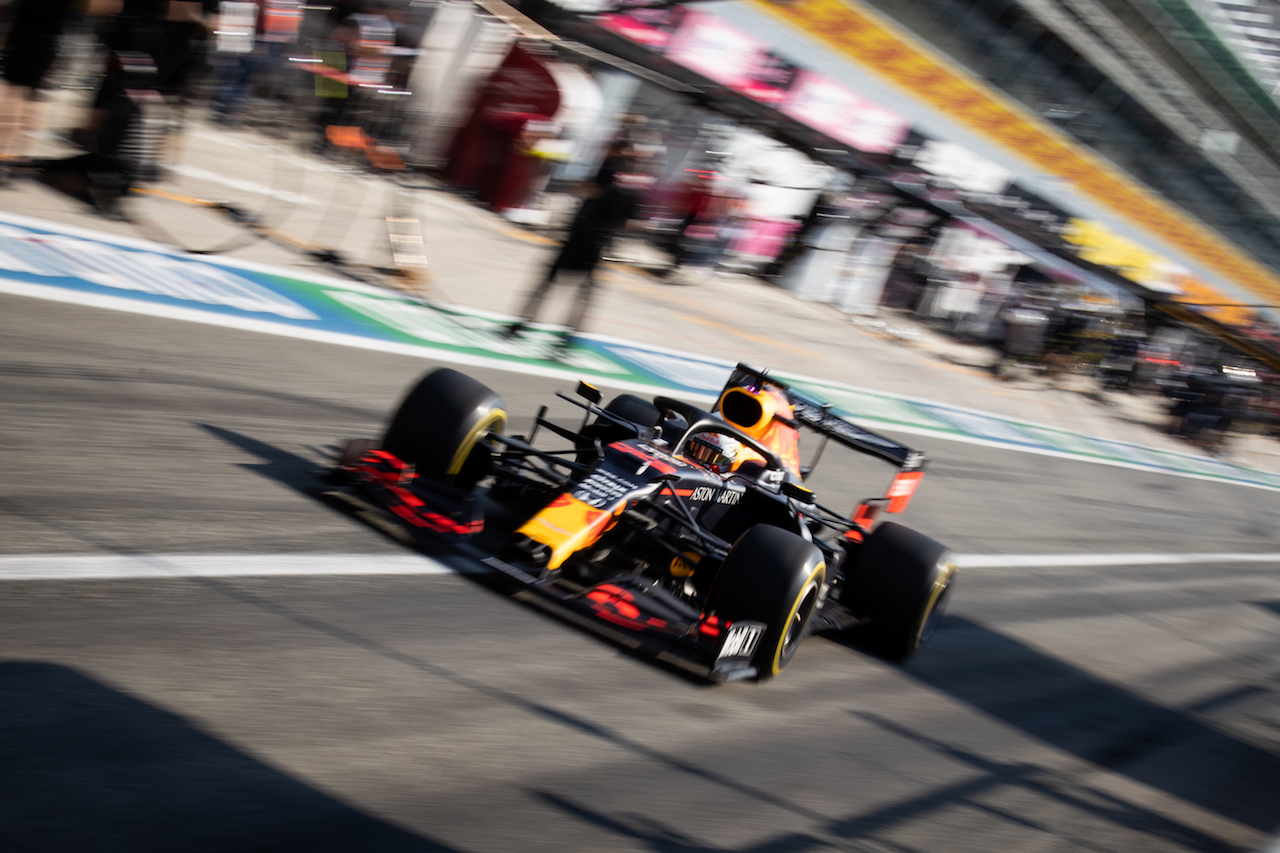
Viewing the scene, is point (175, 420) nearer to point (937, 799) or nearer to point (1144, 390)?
point (937, 799)

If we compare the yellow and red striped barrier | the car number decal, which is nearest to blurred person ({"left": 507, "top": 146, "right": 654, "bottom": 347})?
the car number decal

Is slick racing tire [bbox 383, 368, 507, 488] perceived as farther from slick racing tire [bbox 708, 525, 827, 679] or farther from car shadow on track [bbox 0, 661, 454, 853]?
car shadow on track [bbox 0, 661, 454, 853]

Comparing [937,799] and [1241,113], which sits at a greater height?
[1241,113]

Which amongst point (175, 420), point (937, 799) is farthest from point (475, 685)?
point (175, 420)

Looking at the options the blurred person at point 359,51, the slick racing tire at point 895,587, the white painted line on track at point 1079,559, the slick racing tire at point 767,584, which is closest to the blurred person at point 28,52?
the blurred person at point 359,51

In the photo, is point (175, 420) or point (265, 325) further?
point (265, 325)

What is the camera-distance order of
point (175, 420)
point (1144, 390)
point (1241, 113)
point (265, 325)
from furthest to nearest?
point (1241, 113), point (1144, 390), point (265, 325), point (175, 420)

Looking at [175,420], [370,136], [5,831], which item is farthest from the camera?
[370,136]

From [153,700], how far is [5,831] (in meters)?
0.81

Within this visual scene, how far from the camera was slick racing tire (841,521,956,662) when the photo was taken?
6.58 meters

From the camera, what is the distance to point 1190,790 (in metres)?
6.52

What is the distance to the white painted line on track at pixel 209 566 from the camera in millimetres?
4082

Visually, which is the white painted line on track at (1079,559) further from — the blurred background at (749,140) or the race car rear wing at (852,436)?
the blurred background at (749,140)

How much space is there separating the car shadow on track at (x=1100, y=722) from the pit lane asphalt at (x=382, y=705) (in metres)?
0.03
